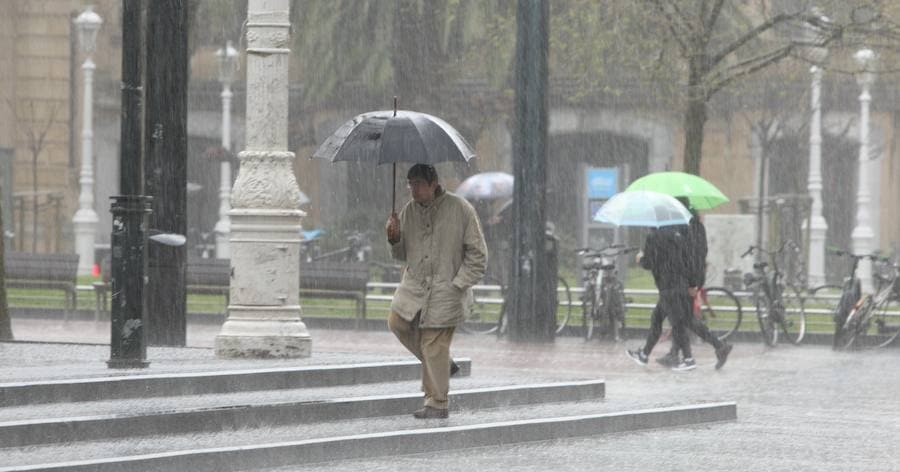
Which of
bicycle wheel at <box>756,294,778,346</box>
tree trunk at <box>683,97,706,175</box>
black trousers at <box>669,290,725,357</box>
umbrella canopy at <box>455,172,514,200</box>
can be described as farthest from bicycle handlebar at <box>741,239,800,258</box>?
umbrella canopy at <box>455,172,514,200</box>

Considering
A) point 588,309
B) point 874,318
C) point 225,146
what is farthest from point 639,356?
point 225,146

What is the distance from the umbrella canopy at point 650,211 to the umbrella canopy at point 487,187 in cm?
1411

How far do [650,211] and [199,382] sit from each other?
7827mm

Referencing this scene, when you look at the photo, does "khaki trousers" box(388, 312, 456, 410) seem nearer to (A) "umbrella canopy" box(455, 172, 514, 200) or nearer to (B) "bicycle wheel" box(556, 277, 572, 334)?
(B) "bicycle wheel" box(556, 277, 572, 334)

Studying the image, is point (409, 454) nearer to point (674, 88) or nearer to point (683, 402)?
point (683, 402)

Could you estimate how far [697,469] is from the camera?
11.0 meters

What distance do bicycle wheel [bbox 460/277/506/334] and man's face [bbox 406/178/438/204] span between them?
35.6 ft

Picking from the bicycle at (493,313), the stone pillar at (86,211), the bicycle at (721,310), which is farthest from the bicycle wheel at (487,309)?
the stone pillar at (86,211)

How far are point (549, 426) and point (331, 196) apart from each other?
103 ft

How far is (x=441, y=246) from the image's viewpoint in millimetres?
12023

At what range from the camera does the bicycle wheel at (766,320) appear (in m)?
22.5

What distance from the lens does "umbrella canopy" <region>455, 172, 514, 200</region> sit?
3381 cm

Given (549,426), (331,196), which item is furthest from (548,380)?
(331,196)

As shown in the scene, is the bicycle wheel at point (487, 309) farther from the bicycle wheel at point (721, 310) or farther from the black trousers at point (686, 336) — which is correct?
the black trousers at point (686, 336)
